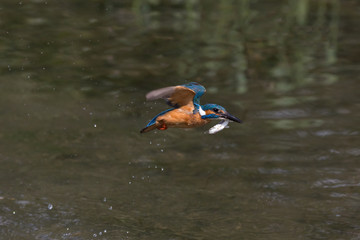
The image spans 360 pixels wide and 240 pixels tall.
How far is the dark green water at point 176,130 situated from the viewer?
15.8 feet

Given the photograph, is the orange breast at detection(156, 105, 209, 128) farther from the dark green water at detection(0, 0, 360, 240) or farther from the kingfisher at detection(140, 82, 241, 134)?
the dark green water at detection(0, 0, 360, 240)

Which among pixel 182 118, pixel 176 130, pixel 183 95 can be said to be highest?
pixel 183 95

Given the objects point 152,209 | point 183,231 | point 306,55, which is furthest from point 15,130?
point 306,55

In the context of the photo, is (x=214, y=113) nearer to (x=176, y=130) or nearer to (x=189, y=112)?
(x=189, y=112)

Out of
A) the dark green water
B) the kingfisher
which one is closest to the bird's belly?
the kingfisher

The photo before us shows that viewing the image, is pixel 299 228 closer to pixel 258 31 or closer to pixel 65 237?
pixel 65 237

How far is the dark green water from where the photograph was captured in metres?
4.80

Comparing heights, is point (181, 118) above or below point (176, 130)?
above

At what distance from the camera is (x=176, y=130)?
6.24m

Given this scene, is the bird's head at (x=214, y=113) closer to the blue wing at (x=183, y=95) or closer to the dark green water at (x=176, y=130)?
the blue wing at (x=183, y=95)

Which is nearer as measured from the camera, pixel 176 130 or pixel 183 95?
pixel 183 95

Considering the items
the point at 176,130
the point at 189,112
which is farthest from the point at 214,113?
the point at 176,130

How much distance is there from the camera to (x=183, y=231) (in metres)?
4.60

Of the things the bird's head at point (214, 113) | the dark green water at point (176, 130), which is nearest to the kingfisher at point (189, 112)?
the bird's head at point (214, 113)
